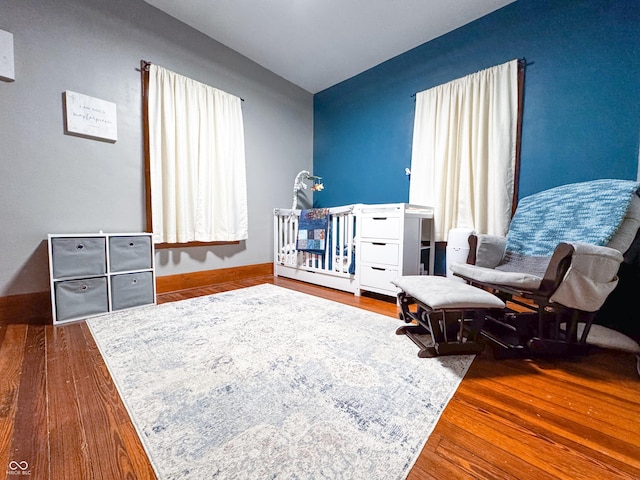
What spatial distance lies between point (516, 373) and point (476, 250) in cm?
83

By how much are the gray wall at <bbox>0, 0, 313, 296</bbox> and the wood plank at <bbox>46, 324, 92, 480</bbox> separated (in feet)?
→ 3.62

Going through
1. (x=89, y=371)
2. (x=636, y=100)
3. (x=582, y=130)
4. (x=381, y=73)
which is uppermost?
(x=381, y=73)

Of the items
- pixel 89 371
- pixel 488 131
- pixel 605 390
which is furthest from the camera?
pixel 488 131

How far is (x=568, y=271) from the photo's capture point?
1151mm

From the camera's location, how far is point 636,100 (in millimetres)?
1678

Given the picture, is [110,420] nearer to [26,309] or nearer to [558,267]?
[26,309]

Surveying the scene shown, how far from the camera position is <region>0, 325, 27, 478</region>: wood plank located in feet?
2.42

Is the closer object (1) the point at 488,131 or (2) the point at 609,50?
(2) the point at 609,50

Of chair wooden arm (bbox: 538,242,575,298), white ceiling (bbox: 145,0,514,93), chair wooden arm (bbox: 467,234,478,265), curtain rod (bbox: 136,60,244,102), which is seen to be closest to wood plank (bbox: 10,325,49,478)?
chair wooden arm (bbox: 538,242,575,298)

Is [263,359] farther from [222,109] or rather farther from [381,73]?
[381,73]

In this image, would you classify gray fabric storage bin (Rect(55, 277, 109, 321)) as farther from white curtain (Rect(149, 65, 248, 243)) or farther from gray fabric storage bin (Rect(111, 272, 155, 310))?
white curtain (Rect(149, 65, 248, 243))

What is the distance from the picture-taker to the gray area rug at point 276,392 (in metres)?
0.70

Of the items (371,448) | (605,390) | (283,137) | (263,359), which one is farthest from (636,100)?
(283,137)

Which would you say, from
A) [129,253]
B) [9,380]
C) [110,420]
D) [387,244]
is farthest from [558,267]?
[129,253]
